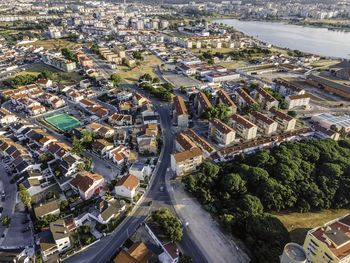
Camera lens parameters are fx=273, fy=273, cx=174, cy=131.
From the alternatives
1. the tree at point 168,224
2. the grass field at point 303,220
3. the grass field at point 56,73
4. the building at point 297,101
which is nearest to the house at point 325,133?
the building at point 297,101

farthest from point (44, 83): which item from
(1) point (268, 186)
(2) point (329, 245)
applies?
(2) point (329, 245)

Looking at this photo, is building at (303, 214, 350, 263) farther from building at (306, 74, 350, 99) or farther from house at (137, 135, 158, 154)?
building at (306, 74, 350, 99)

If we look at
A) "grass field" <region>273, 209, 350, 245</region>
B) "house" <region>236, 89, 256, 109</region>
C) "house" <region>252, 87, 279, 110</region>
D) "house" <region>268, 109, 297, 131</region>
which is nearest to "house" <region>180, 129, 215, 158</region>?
"grass field" <region>273, 209, 350, 245</region>

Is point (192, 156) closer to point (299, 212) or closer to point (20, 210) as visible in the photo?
point (299, 212)

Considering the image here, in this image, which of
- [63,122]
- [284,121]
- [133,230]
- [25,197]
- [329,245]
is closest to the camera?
[329,245]

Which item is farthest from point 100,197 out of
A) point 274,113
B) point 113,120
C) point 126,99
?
point 274,113

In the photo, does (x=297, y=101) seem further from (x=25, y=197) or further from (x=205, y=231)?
(x=25, y=197)
